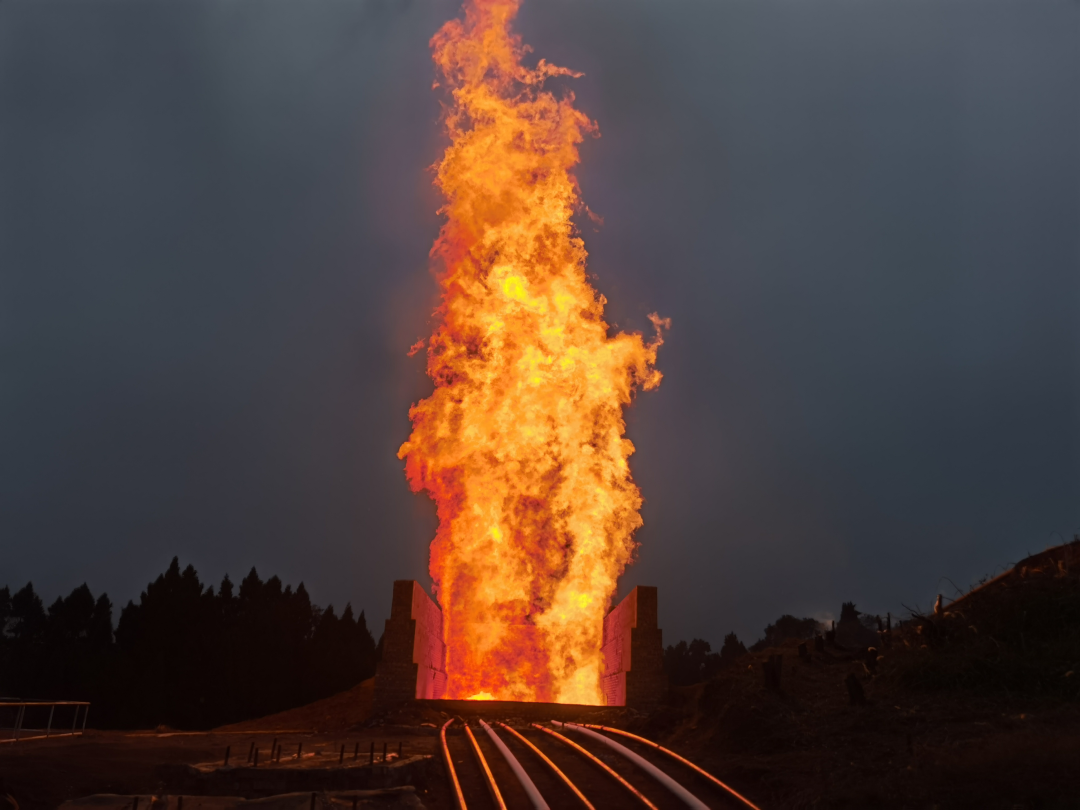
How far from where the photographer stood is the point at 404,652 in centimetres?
2105

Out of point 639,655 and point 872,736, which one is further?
point 639,655

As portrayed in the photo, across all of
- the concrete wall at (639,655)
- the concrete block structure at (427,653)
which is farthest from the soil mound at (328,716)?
the concrete wall at (639,655)

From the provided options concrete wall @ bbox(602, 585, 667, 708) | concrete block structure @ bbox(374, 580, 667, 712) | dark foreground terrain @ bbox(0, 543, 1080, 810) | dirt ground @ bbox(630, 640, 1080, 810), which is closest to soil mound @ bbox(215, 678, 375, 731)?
concrete block structure @ bbox(374, 580, 667, 712)

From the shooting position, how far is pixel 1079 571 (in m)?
15.0

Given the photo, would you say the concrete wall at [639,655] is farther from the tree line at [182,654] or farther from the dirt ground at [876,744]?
the tree line at [182,654]

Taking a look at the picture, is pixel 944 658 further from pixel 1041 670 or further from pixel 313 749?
pixel 313 749

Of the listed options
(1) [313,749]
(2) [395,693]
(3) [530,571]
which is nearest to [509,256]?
(3) [530,571]

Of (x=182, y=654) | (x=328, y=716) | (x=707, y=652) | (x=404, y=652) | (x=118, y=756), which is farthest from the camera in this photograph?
(x=707, y=652)

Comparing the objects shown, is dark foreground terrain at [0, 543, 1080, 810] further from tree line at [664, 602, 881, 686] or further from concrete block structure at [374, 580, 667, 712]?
tree line at [664, 602, 881, 686]

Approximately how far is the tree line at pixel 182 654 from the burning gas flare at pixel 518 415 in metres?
22.0

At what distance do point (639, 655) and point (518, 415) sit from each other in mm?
9402

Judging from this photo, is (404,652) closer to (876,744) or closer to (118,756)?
(118,756)

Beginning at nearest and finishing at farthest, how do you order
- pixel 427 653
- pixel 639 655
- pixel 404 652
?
1. pixel 404 652
2. pixel 639 655
3. pixel 427 653

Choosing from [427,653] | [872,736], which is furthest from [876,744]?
[427,653]
